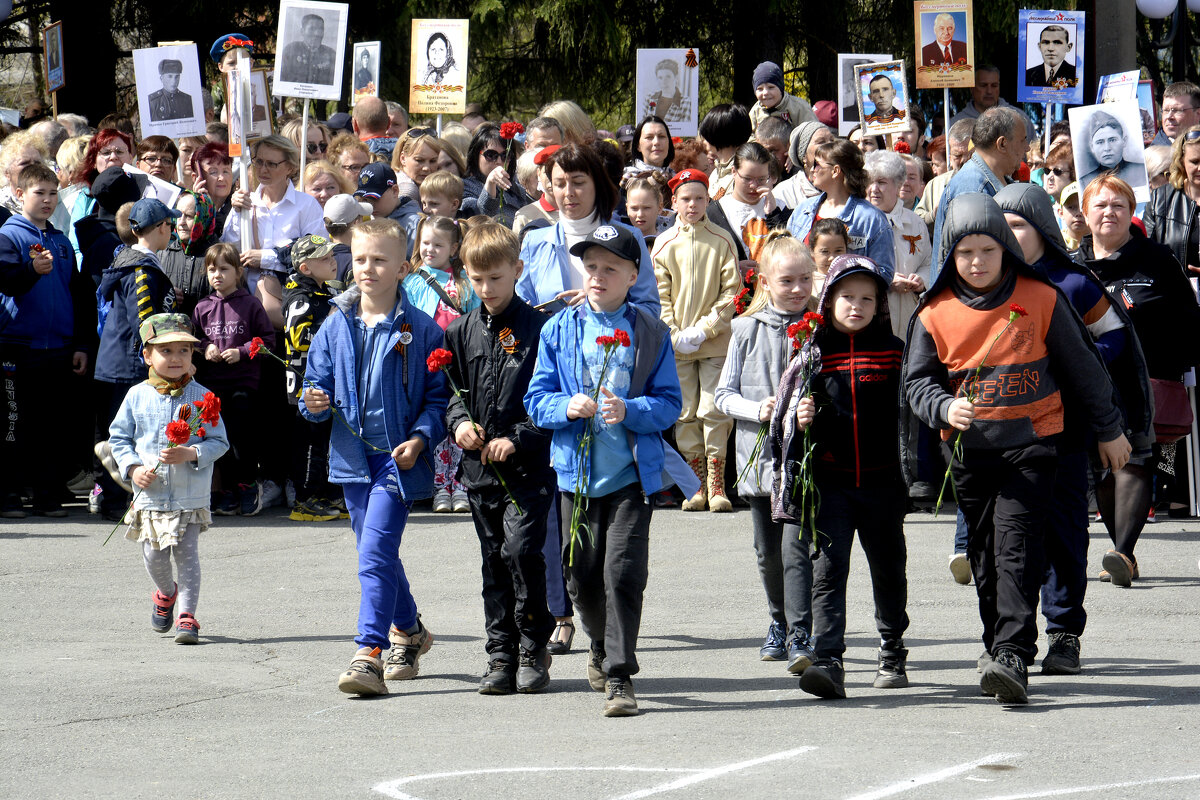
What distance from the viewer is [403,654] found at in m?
6.78

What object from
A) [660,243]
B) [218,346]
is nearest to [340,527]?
[218,346]

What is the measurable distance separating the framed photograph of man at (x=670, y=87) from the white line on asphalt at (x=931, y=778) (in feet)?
33.0

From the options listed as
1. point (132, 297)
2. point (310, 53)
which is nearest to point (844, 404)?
point (132, 297)

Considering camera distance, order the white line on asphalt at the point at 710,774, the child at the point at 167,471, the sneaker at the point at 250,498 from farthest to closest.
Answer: the sneaker at the point at 250,498, the child at the point at 167,471, the white line on asphalt at the point at 710,774

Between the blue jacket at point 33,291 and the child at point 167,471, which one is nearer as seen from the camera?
the child at point 167,471

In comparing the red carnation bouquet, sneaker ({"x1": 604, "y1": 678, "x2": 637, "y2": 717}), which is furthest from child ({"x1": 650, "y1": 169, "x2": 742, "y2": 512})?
sneaker ({"x1": 604, "y1": 678, "x2": 637, "y2": 717})

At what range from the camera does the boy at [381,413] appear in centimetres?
650

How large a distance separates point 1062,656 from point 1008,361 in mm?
1339

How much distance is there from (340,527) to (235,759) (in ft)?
18.2

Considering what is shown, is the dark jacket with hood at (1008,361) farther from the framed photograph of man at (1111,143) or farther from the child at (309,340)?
the child at (309,340)

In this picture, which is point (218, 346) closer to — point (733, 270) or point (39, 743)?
point (733, 270)

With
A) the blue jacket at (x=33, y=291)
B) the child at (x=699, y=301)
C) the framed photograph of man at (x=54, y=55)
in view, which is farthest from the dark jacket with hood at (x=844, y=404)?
the framed photograph of man at (x=54, y=55)

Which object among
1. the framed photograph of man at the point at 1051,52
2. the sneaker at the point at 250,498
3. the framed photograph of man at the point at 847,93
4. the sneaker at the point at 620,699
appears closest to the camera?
the sneaker at the point at 620,699

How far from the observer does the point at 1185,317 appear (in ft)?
29.6
